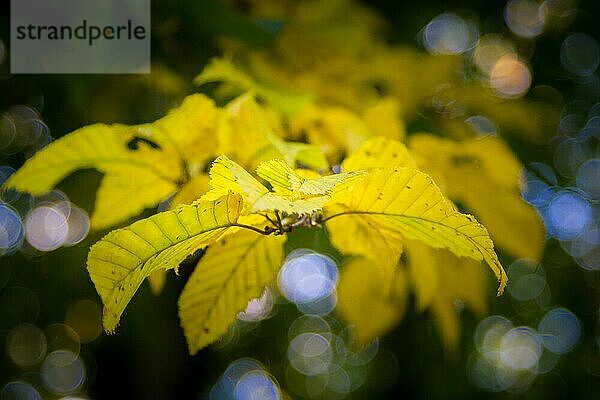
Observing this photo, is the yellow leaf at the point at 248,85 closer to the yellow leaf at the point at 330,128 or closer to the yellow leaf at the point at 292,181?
the yellow leaf at the point at 330,128

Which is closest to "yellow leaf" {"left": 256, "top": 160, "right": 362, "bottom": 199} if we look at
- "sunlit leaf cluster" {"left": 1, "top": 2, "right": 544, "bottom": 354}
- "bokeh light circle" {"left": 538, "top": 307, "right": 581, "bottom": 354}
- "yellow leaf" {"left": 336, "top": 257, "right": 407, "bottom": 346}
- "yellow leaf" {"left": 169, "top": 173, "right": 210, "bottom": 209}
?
"sunlit leaf cluster" {"left": 1, "top": 2, "right": 544, "bottom": 354}

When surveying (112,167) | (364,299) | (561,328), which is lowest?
(561,328)

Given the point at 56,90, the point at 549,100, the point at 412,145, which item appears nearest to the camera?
the point at 412,145

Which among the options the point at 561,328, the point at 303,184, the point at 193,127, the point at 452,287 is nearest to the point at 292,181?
the point at 303,184

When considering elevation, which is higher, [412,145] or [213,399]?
[412,145]

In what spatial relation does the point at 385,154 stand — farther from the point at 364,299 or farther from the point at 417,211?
the point at 364,299

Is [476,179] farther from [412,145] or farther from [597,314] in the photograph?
[597,314]

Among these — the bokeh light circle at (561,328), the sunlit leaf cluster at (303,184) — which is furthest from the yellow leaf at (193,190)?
the bokeh light circle at (561,328)

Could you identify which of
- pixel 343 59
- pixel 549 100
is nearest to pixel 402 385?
pixel 549 100
